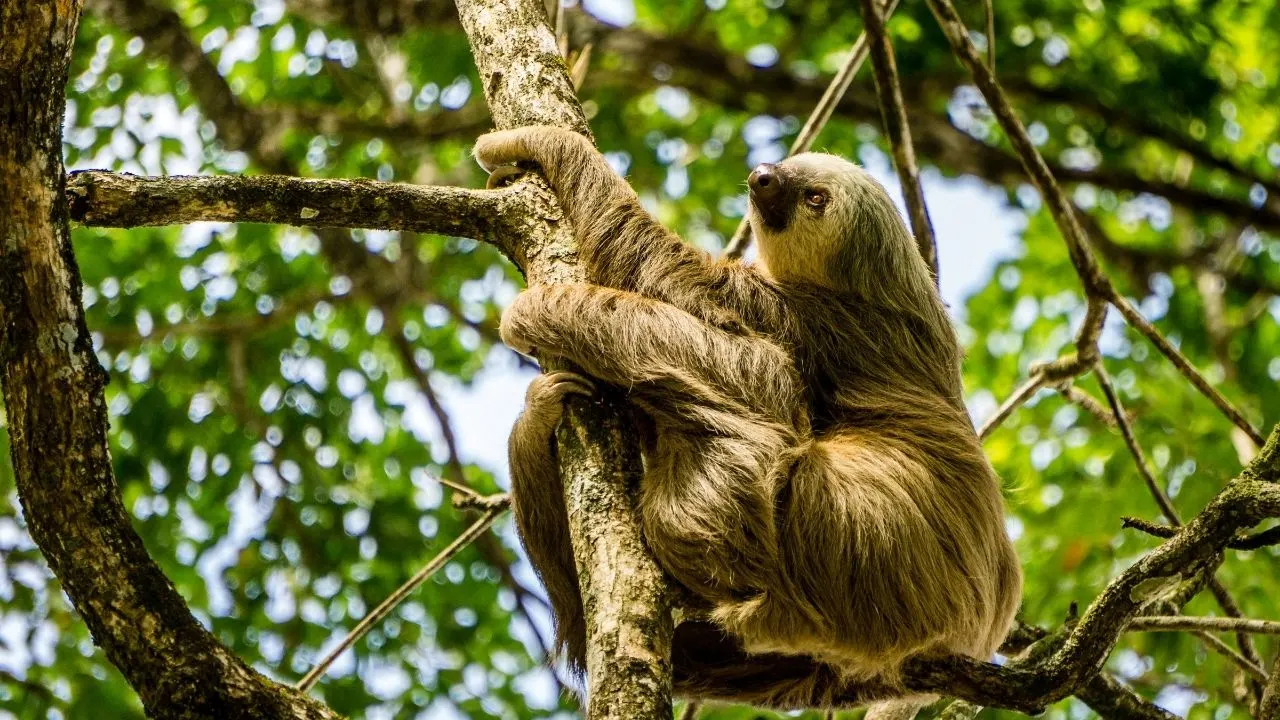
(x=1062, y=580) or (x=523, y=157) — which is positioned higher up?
(x=523, y=157)

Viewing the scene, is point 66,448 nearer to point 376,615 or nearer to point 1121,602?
point 376,615

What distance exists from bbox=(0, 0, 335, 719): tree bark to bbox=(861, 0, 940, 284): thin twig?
462 cm

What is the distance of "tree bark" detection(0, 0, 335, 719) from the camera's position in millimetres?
4008

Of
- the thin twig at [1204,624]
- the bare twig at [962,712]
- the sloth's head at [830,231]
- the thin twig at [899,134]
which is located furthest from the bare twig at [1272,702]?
the thin twig at [899,134]

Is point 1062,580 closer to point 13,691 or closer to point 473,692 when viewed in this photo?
point 473,692

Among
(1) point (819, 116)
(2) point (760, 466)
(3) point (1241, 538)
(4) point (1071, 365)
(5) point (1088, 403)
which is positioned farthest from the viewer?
(5) point (1088, 403)

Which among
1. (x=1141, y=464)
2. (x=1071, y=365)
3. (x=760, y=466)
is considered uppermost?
(x=1071, y=365)

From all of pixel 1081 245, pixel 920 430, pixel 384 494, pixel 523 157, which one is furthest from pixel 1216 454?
pixel 384 494

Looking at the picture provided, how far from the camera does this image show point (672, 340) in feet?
17.7

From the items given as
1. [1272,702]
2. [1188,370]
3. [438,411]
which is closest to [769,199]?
[1188,370]

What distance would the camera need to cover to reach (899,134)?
731cm

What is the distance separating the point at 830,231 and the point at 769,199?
1.33 ft

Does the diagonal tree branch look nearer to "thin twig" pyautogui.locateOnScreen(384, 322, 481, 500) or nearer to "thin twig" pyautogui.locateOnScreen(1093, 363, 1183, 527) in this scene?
"thin twig" pyautogui.locateOnScreen(1093, 363, 1183, 527)

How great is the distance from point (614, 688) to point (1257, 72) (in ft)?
52.3
